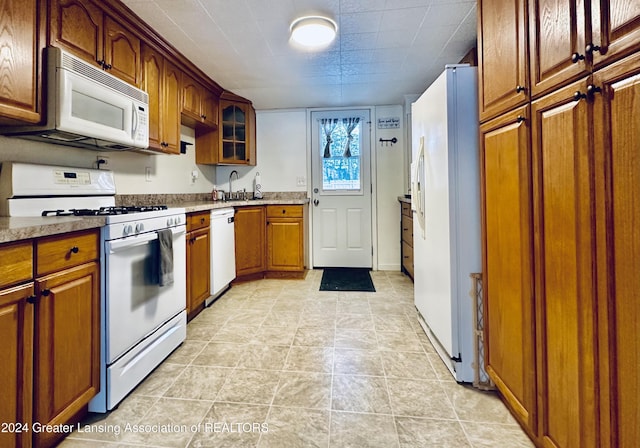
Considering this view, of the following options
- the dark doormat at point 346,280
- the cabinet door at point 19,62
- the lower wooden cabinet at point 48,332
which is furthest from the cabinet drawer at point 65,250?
the dark doormat at point 346,280

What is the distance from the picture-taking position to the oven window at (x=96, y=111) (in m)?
1.56

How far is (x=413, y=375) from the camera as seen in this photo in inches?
65.0

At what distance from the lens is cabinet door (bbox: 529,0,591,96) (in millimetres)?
814

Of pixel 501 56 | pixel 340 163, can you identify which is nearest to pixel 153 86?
pixel 501 56

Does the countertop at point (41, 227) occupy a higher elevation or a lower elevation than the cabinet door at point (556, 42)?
lower

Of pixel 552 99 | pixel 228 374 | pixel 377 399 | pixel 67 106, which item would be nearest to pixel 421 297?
pixel 377 399

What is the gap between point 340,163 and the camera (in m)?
4.16

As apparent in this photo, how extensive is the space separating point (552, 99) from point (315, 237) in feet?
11.3

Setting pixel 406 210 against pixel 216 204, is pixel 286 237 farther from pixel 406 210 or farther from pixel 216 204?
pixel 406 210

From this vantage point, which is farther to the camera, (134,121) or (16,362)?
(134,121)

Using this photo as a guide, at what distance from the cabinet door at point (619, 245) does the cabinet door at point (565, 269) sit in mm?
31

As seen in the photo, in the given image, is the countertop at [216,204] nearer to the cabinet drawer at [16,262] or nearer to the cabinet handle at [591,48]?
the cabinet drawer at [16,262]

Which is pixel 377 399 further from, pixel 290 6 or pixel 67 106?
pixel 290 6

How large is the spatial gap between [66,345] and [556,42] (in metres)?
1.93
